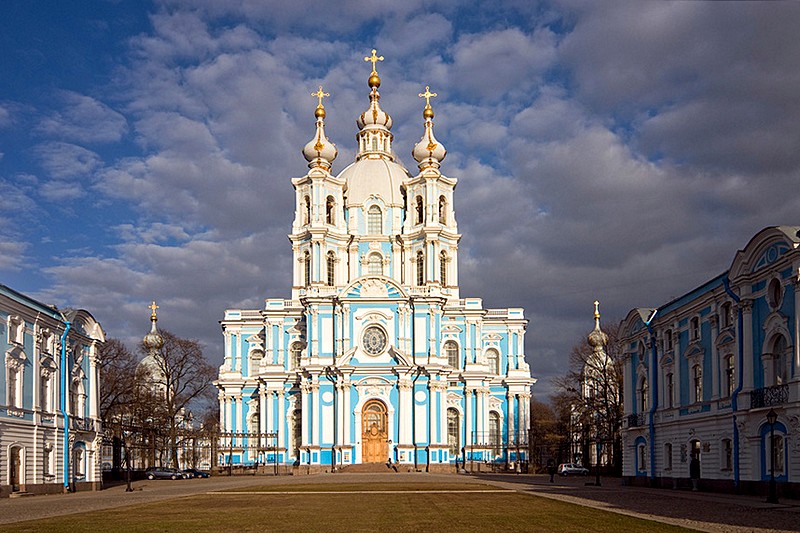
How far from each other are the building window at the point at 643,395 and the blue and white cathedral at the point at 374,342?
20.6m

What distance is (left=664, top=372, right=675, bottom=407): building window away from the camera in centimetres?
4112

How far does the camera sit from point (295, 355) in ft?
234

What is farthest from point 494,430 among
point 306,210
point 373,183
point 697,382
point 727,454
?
point 727,454

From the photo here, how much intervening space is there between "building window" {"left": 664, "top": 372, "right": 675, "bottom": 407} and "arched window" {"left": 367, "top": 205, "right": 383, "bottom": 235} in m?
36.7

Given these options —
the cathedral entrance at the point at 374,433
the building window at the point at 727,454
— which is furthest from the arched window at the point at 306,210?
the building window at the point at 727,454

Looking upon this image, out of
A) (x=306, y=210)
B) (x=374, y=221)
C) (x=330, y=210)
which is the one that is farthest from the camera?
(x=374, y=221)

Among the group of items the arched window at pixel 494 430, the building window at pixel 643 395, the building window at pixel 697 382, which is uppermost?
the building window at pixel 697 382

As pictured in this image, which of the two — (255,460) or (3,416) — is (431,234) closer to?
(255,460)

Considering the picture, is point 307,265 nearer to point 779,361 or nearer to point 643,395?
point 643,395

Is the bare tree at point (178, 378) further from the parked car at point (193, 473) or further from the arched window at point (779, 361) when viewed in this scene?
the arched window at point (779, 361)

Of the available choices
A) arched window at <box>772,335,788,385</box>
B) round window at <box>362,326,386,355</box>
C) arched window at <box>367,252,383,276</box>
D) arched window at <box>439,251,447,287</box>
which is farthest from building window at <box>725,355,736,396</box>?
arched window at <box>367,252,383,276</box>

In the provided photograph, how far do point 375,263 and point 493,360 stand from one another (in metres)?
11.5

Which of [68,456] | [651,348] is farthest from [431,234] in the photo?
[68,456]

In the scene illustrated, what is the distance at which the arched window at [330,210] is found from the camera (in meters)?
74.0
